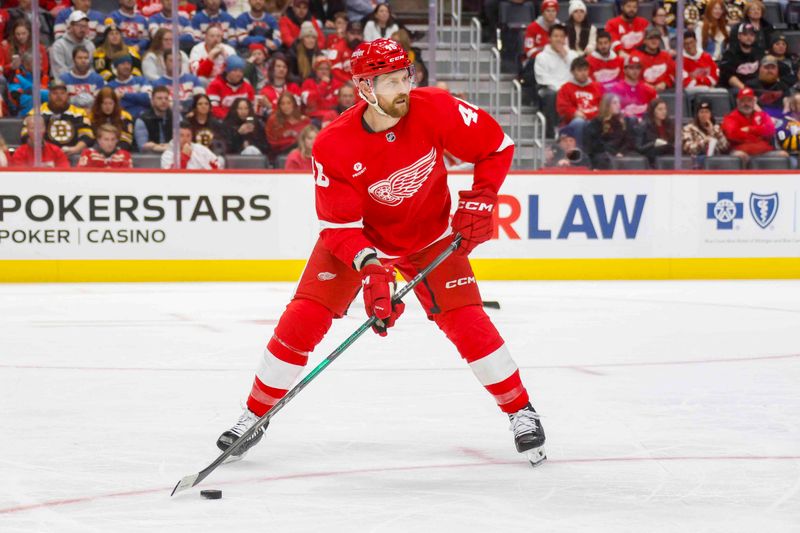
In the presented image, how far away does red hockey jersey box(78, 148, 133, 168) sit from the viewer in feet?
26.6

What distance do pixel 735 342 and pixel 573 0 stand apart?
4818 millimetres

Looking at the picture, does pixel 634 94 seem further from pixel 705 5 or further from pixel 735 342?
pixel 735 342

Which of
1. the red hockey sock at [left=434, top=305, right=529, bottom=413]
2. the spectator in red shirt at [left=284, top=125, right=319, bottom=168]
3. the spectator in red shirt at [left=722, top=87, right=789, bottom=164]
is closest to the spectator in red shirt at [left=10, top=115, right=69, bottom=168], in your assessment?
the spectator in red shirt at [left=284, top=125, right=319, bottom=168]

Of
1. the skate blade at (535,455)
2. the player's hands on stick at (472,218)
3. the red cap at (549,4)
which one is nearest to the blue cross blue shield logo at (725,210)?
the red cap at (549,4)

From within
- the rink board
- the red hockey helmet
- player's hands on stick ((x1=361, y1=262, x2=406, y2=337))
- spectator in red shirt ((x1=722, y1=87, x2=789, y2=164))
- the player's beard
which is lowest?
the rink board

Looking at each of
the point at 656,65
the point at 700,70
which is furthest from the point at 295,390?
the point at 700,70

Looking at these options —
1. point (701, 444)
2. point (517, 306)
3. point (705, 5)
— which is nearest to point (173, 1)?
point (517, 306)

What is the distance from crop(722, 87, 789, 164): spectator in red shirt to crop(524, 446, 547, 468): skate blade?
242 inches

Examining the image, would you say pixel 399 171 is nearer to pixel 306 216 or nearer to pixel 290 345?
pixel 290 345

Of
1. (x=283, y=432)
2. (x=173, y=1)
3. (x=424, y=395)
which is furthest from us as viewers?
(x=173, y=1)

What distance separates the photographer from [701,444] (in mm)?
3160

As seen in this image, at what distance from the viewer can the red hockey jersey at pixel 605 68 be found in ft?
28.8

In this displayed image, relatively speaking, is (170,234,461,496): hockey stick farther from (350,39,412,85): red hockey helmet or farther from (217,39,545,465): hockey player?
(350,39,412,85): red hockey helmet

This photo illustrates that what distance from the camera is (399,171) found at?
9.86 ft
